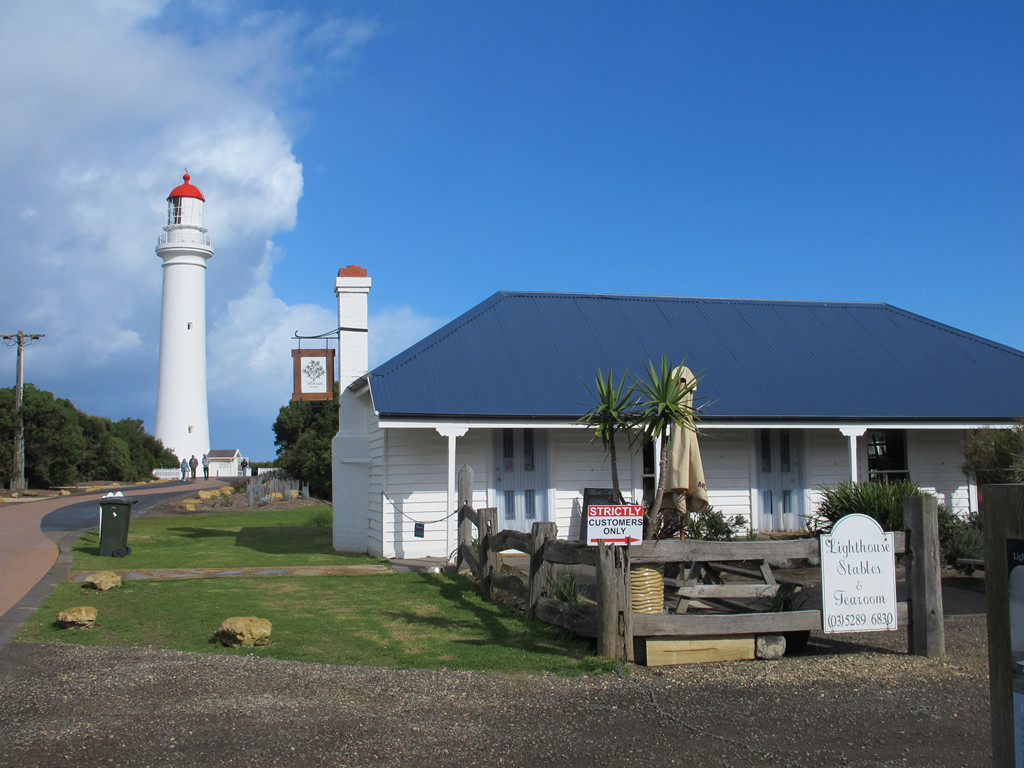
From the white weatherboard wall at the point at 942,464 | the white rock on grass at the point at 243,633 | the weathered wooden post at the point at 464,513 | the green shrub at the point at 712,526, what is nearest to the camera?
the white rock on grass at the point at 243,633

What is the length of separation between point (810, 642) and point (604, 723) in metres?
3.41

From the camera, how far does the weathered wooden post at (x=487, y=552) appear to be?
1081 centimetres

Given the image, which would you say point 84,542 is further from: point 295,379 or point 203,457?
point 203,457

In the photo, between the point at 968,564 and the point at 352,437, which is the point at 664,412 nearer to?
the point at 968,564

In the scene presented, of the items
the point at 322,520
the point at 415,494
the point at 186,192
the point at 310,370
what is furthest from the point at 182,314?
Result: the point at 415,494

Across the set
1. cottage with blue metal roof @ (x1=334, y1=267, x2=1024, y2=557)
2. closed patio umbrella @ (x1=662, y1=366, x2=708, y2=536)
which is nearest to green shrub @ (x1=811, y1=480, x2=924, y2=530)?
cottage with blue metal roof @ (x1=334, y1=267, x2=1024, y2=557)

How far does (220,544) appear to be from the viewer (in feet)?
57.5

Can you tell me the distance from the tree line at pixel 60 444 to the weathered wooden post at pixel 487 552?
3762 cm

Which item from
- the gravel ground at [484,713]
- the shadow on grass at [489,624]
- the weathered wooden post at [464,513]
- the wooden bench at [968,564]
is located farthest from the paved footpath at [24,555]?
the wooden bench at [968,564]

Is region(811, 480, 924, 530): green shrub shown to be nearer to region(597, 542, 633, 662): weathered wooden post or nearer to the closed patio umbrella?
the closed patio umbrella

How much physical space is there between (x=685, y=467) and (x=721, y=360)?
894 cm

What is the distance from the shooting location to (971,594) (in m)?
10.6

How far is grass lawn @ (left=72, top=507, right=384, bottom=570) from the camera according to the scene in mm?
14289

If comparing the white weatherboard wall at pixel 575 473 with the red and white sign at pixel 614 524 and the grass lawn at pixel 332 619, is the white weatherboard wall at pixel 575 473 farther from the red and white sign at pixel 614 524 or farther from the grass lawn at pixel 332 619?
the red and white sign at pixel 614 524
